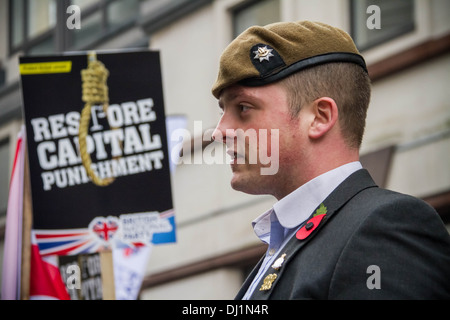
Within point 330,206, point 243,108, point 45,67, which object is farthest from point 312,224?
point 45,67

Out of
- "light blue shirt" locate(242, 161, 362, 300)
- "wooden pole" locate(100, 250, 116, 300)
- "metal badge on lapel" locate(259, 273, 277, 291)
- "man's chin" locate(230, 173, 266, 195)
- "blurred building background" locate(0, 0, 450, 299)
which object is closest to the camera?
"metal badge on lapel" locate(259, 273, 277, 291)

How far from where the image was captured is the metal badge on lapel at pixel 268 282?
2.34m

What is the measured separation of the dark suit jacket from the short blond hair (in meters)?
0.35

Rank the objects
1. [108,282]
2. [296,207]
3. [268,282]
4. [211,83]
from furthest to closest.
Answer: [211,83] → [108,282] → [296,207] → [268,282]

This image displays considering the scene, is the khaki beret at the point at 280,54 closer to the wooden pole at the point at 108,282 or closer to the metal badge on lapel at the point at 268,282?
the metal badge on lapel at the point at 268,282

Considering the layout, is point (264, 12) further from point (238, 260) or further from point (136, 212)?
point (136, 212)

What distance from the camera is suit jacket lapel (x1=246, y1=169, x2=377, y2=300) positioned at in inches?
92.4

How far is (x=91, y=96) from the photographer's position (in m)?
5.01

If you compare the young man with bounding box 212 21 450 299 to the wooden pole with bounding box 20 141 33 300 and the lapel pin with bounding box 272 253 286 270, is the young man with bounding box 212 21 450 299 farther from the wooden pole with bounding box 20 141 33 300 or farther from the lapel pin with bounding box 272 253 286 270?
the wooden pole with bounding box 20 141 33 300

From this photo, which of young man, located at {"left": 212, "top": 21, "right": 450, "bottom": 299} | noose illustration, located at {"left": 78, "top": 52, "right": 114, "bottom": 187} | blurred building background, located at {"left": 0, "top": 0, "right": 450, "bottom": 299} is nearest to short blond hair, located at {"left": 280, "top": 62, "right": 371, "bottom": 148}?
young man, located at {"left": 212, "top": 21, "right": 450, "bottom": 299}

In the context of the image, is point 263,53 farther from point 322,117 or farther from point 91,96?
point 91,96

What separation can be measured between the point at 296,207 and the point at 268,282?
28 cm

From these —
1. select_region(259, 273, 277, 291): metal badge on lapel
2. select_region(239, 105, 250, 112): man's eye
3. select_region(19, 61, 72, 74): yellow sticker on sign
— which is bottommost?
select_region(259, 273, 277, 291): metal badge on lapel
